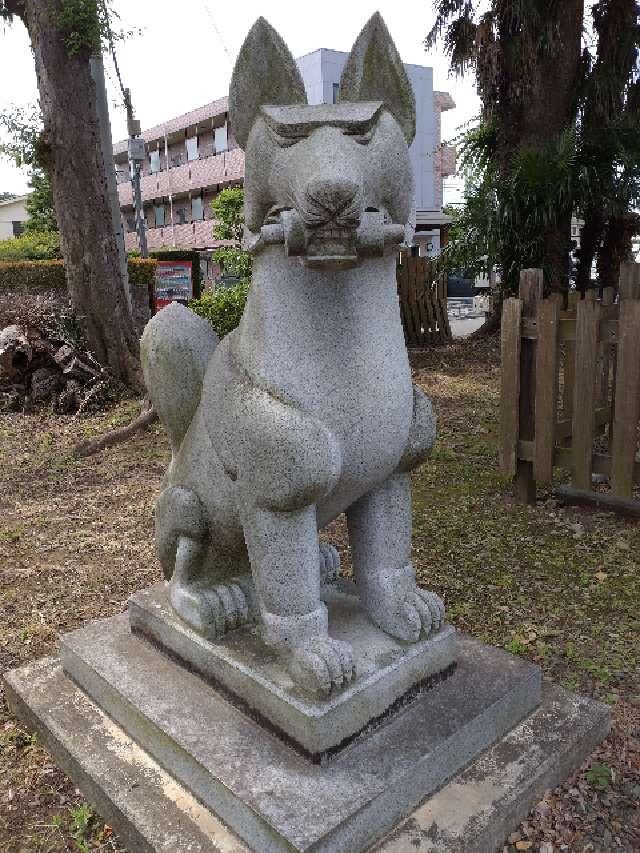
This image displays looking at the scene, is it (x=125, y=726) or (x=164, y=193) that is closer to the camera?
(x=125, y=726)

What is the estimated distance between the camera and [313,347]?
1777mm

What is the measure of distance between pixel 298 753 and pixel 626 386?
283 cm

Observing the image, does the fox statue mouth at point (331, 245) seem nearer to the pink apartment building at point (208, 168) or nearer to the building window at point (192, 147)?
the pink apartment building at point (208, 168)

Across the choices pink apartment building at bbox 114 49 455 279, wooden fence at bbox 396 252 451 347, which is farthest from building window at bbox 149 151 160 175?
wooden fence at bbox 396 252 451 347

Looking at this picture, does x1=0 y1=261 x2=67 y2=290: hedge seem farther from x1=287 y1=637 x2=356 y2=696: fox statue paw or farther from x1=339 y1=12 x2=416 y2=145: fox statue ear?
x1=287 y1=637 x2=356 y2=696: fox statue paw

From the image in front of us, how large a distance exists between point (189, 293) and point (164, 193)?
21.5 meters

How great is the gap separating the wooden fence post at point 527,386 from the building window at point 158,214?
2930 centimetres

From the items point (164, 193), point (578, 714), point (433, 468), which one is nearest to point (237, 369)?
point (578, 714)

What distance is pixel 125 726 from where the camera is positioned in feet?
7.25

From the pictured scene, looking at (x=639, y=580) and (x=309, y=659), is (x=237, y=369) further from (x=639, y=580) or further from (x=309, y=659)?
(x=639, y=580)

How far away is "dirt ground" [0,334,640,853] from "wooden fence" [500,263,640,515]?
0.25 m

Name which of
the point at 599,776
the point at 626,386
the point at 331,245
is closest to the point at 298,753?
the point at 599,776

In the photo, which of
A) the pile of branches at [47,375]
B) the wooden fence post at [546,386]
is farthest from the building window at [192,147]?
the wooden fence post at [546,386]

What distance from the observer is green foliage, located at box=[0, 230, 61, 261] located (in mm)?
19375
